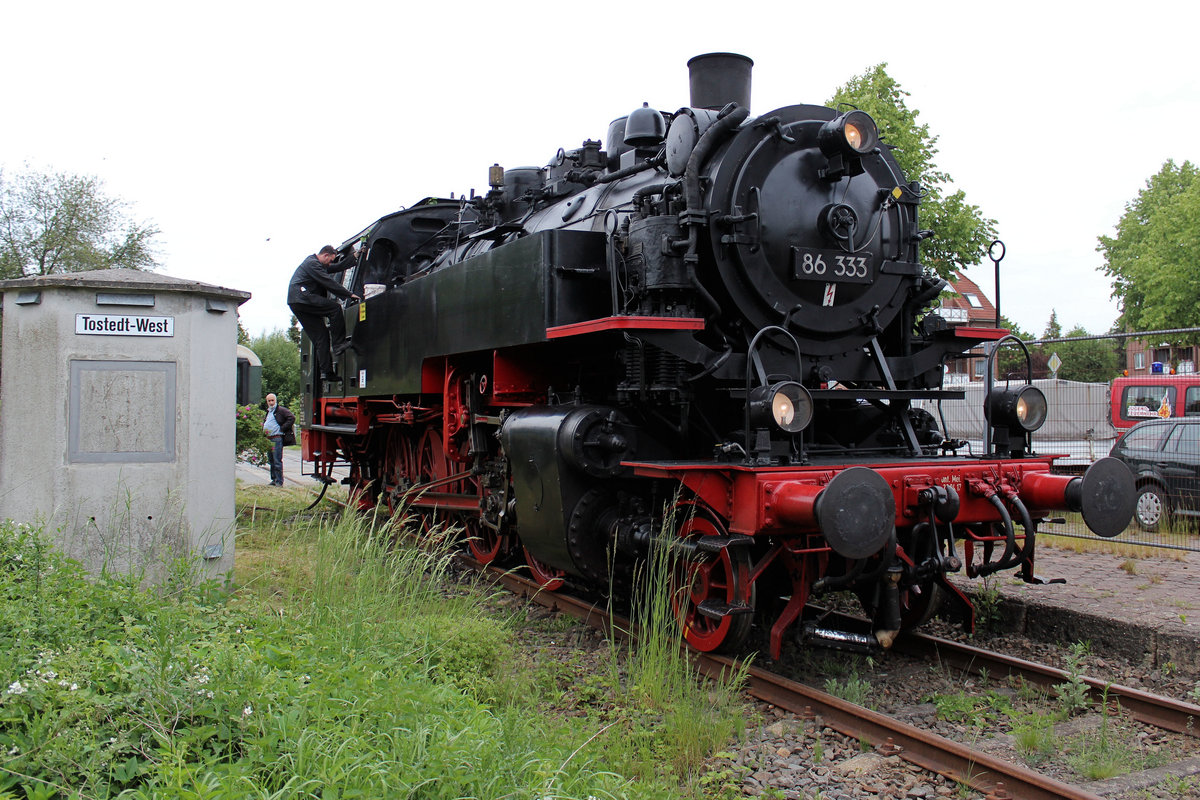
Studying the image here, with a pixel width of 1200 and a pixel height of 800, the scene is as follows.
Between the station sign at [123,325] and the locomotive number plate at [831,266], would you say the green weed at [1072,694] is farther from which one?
the station sign at [123,325]

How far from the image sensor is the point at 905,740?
381cm

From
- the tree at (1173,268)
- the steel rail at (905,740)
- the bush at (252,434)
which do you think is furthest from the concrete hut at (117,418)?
the tree at (1173,268)

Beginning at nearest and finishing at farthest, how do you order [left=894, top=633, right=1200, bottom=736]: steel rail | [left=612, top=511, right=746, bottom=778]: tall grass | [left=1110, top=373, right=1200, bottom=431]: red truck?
[left=612, top=511, right=746, bottom=778]: tall grass
[left=894, top=633, right=1200, bottom=736]: steel rail
[left=1110, top=373, right=1200, bottom=431]: red truck

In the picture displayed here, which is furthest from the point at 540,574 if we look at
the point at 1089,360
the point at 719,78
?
the point at 1089,360

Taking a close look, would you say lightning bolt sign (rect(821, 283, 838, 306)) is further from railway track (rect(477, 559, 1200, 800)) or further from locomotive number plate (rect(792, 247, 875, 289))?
railway track (rect(477, 559, 1200, 800))

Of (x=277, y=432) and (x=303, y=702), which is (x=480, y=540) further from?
(x=277, y=432)

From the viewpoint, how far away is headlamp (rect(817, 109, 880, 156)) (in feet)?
16.9

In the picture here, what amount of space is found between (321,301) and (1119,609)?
7.35 m

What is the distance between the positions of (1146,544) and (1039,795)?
5997mm

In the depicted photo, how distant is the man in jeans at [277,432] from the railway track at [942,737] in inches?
440

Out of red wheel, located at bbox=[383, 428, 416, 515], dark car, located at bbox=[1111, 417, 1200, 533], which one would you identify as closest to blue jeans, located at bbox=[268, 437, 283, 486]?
red wheel, located at bbox=[383, 428, 416, 515]

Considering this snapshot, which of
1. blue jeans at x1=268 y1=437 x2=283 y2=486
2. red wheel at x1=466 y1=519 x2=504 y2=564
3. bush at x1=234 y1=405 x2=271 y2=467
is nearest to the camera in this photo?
red wheel at x1=466 y1=519 x2=504 y2=564

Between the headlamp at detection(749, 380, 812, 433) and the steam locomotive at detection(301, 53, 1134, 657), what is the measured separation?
2 centimetres

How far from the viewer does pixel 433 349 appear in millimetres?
7387
